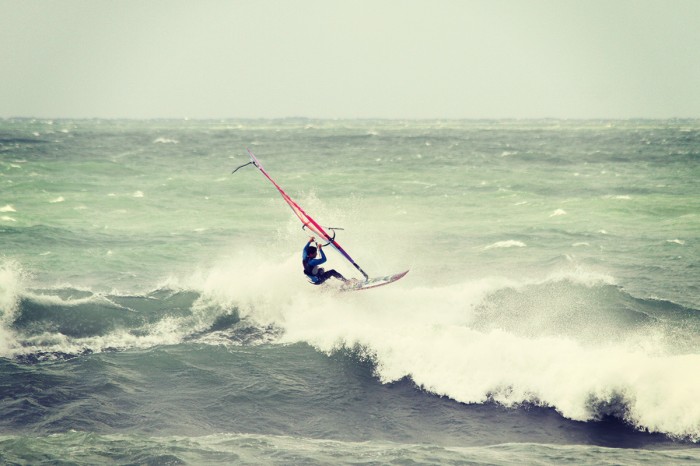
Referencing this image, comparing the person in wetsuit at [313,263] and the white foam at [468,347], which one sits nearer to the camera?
the white foam at [468,347]

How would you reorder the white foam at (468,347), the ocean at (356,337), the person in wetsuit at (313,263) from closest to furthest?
1. the ocean at (356,337)
2. the white foam at (468,347)
3. the person in wetsuit at (313,263)

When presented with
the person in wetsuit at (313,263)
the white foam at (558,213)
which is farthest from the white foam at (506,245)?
the person in wetsuit at (313,263)

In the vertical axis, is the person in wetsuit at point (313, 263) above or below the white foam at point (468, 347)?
above

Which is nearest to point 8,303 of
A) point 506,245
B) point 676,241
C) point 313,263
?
point 313,263

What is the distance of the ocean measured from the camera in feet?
38.0

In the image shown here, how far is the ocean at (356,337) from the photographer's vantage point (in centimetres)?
1159

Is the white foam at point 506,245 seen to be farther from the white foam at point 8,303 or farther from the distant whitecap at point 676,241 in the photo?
the white foam at point 8,303

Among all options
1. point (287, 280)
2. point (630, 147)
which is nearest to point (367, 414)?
point (287, 280)

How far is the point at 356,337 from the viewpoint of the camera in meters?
15.9

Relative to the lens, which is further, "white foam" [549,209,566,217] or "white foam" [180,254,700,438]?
"white foam" [549,209,566,217]

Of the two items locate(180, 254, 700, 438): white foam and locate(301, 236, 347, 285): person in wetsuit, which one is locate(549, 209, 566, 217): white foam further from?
locate(301, 236, 347, 285): person in wetsuit

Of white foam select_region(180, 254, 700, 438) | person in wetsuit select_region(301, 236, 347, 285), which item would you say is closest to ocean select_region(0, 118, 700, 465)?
white foam select_region(180, 254, 700, 438)

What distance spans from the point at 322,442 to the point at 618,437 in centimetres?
494

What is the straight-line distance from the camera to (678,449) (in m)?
11.1
